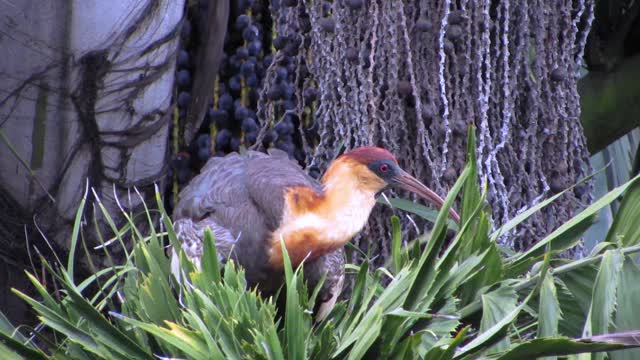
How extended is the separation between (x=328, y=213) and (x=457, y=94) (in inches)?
14.0

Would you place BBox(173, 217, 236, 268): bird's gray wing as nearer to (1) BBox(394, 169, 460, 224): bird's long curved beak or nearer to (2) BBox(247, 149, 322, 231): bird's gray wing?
(2) BBox(247, 149, 322, 231): bird's gray wing

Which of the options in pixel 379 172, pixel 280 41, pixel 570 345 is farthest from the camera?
pixel 280 41

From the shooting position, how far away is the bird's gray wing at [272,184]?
2014mm

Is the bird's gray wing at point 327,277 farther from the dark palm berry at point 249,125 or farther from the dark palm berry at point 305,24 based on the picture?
the dark palm berry at point 305,24

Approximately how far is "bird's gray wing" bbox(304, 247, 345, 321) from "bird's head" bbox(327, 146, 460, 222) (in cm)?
17

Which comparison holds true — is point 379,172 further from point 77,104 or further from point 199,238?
point 77,104

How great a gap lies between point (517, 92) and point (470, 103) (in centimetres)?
12

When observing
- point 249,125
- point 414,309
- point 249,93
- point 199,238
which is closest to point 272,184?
point 199,238

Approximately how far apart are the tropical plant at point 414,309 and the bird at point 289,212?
19 cm

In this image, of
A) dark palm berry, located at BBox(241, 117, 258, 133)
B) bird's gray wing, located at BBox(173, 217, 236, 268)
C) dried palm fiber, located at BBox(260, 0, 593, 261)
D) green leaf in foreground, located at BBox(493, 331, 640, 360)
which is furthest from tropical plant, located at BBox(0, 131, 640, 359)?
dark palm berry, located at BBox(241, 117, 258, 133)

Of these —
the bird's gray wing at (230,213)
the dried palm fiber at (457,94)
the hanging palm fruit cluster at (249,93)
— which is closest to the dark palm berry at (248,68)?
the hanging palm fruit cluster at (249,93)

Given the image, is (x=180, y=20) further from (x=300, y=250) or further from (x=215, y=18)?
(x=300, y=250)


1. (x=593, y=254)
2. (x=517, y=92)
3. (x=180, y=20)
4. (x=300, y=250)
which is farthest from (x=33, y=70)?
(x=593, y=254)

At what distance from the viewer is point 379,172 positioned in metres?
1.99
